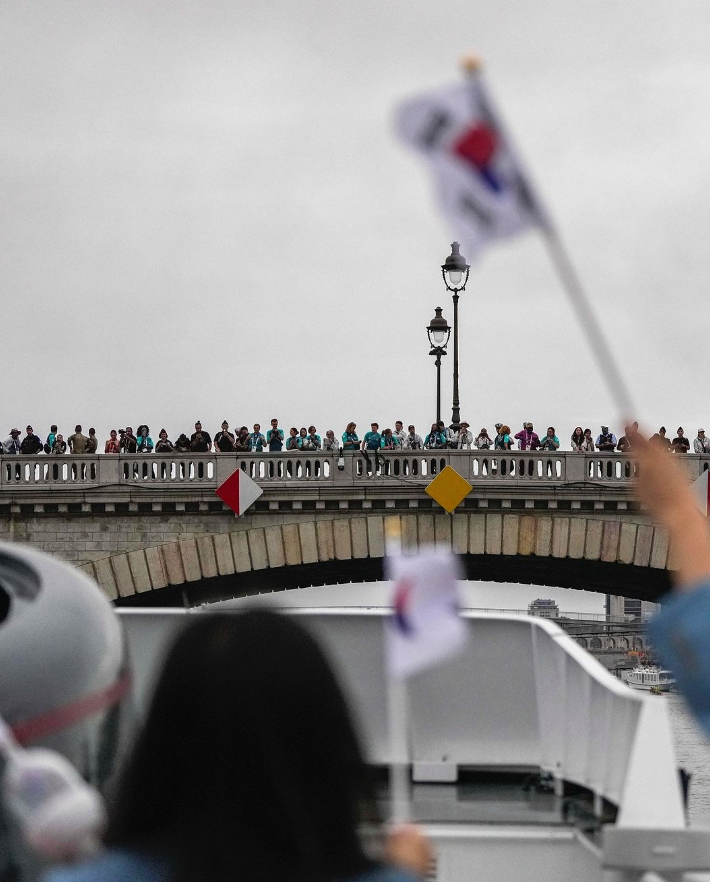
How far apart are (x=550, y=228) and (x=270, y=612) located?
797 mm

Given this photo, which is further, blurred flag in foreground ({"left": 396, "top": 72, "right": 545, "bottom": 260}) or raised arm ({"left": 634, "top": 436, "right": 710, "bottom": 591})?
blurred flag in foreground ({"left": 396, "top": 72, "right": 545, "bottom": 260})

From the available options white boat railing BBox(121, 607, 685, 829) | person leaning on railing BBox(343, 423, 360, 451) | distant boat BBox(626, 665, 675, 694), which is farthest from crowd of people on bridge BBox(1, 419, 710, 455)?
distant boat BBox(626, 665, 675, 694)

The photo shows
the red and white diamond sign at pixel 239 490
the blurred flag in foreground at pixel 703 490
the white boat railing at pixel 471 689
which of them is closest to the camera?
the white boat railing at pixel 471 689

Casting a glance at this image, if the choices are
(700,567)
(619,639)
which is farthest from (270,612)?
(619,639)

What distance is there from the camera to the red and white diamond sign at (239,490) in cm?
2967

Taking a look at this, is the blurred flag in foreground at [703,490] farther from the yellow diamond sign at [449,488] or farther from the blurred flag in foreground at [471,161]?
the blurred flag in foreground at [471,161]

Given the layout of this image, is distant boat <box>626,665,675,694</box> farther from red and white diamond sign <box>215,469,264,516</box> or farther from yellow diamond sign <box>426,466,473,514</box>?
red and white diamond sign <box>215,469,264,516</box>

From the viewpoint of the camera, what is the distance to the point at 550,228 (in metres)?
2.43

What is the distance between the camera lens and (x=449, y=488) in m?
28.1

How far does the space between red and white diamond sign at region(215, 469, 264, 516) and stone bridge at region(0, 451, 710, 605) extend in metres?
0.72

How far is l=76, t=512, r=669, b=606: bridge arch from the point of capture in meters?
30.8

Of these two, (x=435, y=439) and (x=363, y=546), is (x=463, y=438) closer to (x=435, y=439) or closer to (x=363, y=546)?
(x=435, y=439)

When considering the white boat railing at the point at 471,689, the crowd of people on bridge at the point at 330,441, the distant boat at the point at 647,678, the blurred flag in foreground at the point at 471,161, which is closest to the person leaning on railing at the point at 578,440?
the crowd of people on bridge at the point at 330,441

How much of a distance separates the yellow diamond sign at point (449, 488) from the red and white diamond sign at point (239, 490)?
387 cm
